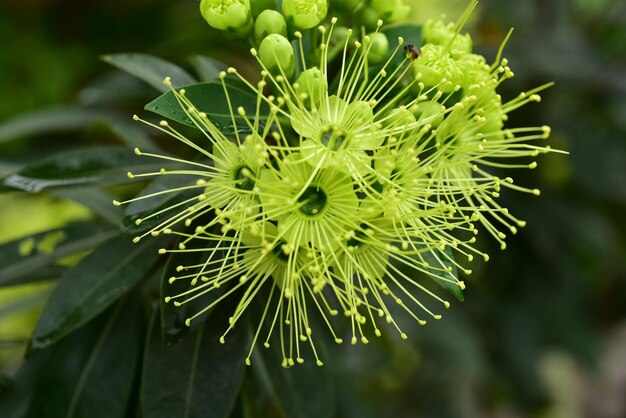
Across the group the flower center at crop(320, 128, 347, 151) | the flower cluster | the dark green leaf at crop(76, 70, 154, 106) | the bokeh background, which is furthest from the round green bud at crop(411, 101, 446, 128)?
the bokeh background

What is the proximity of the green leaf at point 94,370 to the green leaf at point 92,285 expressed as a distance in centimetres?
15

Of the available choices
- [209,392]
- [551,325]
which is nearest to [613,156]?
[551,325]

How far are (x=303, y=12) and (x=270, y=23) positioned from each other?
0.05 metres

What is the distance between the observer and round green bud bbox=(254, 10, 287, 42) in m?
0.99

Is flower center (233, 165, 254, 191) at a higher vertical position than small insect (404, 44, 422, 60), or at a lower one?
lower

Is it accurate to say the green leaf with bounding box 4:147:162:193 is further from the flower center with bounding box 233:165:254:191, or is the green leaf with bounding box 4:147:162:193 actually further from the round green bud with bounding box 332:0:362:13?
the round green bud with bounding box 332:0:362:13

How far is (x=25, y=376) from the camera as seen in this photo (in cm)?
129

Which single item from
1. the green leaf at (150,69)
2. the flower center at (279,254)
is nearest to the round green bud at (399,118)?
the flower center at (279,254)

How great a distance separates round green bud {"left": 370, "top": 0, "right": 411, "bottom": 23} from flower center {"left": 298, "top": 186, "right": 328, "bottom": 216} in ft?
1.15

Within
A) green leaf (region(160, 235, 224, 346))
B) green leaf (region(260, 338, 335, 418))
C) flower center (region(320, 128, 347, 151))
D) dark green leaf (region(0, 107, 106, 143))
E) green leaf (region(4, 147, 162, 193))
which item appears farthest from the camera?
dark green leaf (region(0, 107, 106, 143))

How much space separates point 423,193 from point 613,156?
6.39 ft

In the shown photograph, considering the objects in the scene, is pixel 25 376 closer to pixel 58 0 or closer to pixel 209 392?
pixel 209 392

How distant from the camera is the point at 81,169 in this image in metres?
1.18

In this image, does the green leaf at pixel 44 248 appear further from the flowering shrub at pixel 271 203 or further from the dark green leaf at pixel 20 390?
the dark green leaf at pixel 20 390
